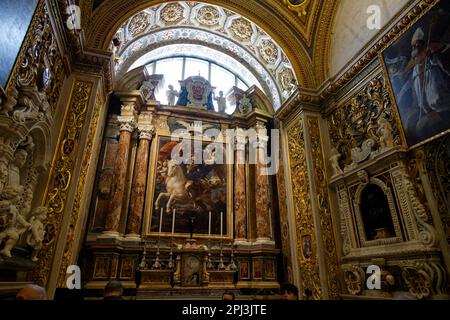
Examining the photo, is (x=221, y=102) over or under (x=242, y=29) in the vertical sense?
under

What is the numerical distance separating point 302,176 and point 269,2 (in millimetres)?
5659

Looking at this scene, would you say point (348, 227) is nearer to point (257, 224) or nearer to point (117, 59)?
point (257, 224)

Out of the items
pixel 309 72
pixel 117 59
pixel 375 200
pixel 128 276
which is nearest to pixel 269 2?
pixel 309 72

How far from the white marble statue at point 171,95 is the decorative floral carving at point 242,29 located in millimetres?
2992

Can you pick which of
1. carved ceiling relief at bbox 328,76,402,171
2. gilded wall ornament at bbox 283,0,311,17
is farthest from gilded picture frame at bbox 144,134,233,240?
gilded wall ornament at bbox 283,0,311,17

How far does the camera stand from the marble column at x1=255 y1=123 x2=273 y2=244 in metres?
8.52

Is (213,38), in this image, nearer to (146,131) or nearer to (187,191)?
(146,131)

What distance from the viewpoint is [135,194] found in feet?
26.9

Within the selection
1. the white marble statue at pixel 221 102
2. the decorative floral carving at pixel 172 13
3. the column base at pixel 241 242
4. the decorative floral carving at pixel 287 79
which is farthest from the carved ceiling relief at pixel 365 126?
the decorative floral carving at pixel 172 13

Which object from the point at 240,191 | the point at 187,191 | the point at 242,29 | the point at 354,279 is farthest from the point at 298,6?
the point at 354,279

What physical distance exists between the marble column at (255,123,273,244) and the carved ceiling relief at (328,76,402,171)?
244cm

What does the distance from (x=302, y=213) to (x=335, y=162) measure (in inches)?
64.9

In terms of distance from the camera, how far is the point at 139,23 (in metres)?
8.87
